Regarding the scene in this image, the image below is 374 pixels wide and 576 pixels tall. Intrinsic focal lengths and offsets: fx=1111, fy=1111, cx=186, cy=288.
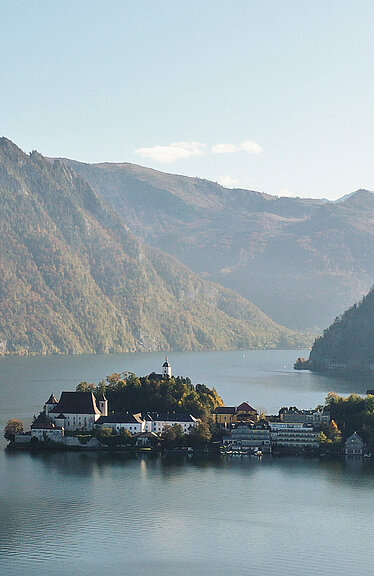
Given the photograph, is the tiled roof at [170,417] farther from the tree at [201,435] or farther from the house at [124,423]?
the tree at [201,435]

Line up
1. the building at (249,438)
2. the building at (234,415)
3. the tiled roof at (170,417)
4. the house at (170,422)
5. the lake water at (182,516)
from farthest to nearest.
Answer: the building at (234,415) < the tiled roof at (170,417) < the house at (170,422) < the building at (249,438) < the lake water at (182,516)

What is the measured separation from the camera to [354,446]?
11894 centimetres

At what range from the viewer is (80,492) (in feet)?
319

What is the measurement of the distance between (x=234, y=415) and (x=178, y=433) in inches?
412

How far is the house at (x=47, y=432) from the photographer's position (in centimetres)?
12206

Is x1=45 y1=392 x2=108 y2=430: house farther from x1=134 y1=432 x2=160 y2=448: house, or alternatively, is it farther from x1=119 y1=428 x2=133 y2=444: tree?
x1=134 y1=432 x2=160 y2=448: house

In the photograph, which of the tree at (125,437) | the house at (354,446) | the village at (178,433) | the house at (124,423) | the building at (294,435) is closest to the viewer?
the house at (354,446)

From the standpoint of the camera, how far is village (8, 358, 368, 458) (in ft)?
392

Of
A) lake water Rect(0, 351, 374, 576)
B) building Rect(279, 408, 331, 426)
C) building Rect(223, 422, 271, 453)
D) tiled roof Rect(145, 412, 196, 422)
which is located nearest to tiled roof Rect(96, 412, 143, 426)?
tiled roof Rect(145, 412, 196, 422)

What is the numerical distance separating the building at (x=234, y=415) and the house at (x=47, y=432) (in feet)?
60.2

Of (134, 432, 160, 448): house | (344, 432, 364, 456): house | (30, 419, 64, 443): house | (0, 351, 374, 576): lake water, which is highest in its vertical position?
(30, 419, 64, 443): house

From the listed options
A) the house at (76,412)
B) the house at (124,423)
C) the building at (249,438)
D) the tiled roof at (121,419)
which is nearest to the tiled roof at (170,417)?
the tiled roof at (121,419)

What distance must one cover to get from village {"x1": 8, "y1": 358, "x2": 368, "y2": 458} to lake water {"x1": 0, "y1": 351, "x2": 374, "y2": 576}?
4371 millimetres

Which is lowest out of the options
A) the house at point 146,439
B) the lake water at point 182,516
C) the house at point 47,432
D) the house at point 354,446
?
the lake water at point 182,516
